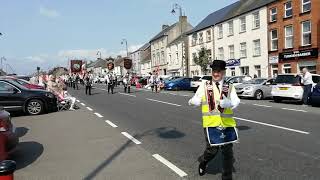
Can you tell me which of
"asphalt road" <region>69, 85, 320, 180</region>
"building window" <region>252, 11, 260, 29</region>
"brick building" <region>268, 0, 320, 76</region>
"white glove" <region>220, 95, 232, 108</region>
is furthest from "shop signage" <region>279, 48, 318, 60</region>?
"white glove" <region>220, 95, 232, 108</region>

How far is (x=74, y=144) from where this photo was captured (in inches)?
381

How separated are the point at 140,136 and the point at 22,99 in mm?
8222

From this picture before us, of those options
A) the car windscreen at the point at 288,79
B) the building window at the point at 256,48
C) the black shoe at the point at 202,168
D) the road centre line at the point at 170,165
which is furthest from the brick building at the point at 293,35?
the black shoe at the point at 202,168

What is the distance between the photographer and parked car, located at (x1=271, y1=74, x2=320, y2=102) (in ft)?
68.0

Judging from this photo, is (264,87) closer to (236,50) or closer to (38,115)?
(38,115)

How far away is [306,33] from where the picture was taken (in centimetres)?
3550

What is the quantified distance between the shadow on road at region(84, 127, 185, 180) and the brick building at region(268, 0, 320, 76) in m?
25.5

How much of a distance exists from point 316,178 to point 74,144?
544 cm

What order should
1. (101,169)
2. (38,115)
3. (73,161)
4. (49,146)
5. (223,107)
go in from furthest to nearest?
(38,115)
(49,146)
(73,161)
(101,169)
(223,107)

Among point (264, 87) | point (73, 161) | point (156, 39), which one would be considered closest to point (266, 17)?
point (264, 87)

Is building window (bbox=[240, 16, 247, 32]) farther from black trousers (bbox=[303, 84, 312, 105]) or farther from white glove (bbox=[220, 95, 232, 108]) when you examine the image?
white glove (bbox=[220, 95, 232, 108])

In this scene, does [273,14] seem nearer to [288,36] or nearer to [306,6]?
[288,36]

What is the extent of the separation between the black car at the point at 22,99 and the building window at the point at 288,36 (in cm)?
2575

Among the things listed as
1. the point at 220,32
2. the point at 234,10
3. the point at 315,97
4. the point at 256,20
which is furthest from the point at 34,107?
the point at 220,32
